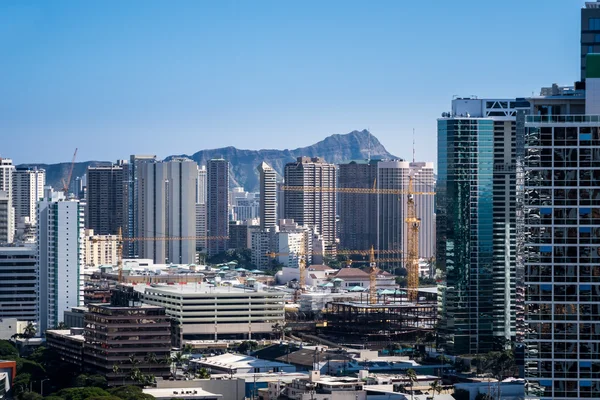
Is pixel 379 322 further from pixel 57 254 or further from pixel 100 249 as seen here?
pixel 100 249

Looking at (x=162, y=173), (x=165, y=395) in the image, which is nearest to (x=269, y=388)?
(x=165, y=395)

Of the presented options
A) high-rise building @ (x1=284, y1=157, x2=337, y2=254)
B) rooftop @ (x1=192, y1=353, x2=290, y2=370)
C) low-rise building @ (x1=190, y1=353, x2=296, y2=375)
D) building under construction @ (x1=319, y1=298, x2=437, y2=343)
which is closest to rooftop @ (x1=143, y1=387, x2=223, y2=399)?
low-rise building @ (x1=190, y1=353, x2=296, y2=375)

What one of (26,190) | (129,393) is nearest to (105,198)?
(26,190)

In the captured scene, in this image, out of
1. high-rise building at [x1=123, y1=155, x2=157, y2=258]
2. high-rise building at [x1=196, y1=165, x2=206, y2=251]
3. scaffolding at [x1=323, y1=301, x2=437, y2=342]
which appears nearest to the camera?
scaffolding at [x1=323, y1=301, x2=437, y2=342]

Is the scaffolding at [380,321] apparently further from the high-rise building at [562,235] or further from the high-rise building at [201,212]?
the high-rise building at [201,212]

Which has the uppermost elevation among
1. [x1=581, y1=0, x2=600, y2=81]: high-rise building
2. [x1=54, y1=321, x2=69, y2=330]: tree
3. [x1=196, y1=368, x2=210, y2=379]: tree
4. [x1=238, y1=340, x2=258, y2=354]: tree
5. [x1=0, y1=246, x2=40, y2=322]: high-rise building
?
[x1=581, y1=0, x2=600, y2=81]: high-rise building

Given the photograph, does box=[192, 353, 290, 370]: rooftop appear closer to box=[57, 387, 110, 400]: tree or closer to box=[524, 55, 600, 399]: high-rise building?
box=[57, 387, 110, 400]: tree

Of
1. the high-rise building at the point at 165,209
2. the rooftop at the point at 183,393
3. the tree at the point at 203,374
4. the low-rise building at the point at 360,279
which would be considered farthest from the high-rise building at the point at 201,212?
the rooftop at the point at 183,393
